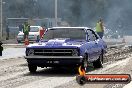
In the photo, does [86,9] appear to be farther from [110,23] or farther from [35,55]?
[35,55]

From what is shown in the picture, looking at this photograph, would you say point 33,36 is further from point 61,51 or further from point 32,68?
point 61,51

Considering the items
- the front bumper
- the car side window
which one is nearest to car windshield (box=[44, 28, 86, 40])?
the car side window

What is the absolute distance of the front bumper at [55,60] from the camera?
13.2 meters

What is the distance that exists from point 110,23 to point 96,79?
90.0 m

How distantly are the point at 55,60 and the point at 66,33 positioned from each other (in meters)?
1.61

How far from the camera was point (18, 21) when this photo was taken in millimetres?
71188

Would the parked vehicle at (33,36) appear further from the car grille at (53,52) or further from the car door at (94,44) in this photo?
the car grille at (53,52)

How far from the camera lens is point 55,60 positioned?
43.6ft

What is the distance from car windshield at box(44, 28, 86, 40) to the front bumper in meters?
1.37

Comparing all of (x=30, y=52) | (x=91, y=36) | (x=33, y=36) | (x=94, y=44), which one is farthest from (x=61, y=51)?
(x=33, y=36)

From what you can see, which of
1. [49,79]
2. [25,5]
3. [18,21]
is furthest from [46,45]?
[25,5]

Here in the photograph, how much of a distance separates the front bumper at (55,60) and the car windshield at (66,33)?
1.37 m

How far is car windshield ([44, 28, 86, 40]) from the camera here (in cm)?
1453

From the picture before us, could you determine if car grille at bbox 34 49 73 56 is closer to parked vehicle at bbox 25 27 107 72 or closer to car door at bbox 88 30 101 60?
parked vehicle at bbox 25 27 107 72
